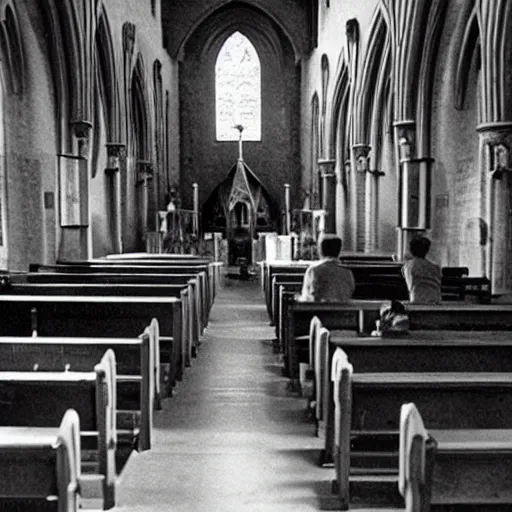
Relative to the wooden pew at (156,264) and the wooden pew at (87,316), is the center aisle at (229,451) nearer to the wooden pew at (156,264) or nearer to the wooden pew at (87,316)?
the wooden pew at (87,316)

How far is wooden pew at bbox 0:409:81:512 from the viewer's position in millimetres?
2215

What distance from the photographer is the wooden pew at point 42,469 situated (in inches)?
87.2

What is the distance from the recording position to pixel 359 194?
63.5ft

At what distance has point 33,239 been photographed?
42.3 ft

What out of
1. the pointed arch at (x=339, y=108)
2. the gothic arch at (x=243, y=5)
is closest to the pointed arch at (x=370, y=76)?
the pointed arch at (x=339, y=108)

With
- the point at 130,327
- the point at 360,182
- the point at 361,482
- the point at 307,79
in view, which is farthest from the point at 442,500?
the point at 307,79

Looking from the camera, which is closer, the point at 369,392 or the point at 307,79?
the point at 369,392

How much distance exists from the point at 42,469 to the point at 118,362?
2331 millimetres

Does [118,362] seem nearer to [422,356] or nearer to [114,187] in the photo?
[422,356]

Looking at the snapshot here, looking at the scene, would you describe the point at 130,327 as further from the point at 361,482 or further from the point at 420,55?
the point at 420,55

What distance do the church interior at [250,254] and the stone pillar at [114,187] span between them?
2.8 inches

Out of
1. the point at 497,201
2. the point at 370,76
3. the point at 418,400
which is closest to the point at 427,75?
the point at 497,201

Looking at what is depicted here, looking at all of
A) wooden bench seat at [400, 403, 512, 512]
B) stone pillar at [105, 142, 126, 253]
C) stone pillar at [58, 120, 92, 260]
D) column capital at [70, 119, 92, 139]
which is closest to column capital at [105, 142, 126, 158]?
stone pillar at [105, 142, 126, 253]

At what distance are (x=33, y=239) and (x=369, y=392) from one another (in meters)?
10.5
